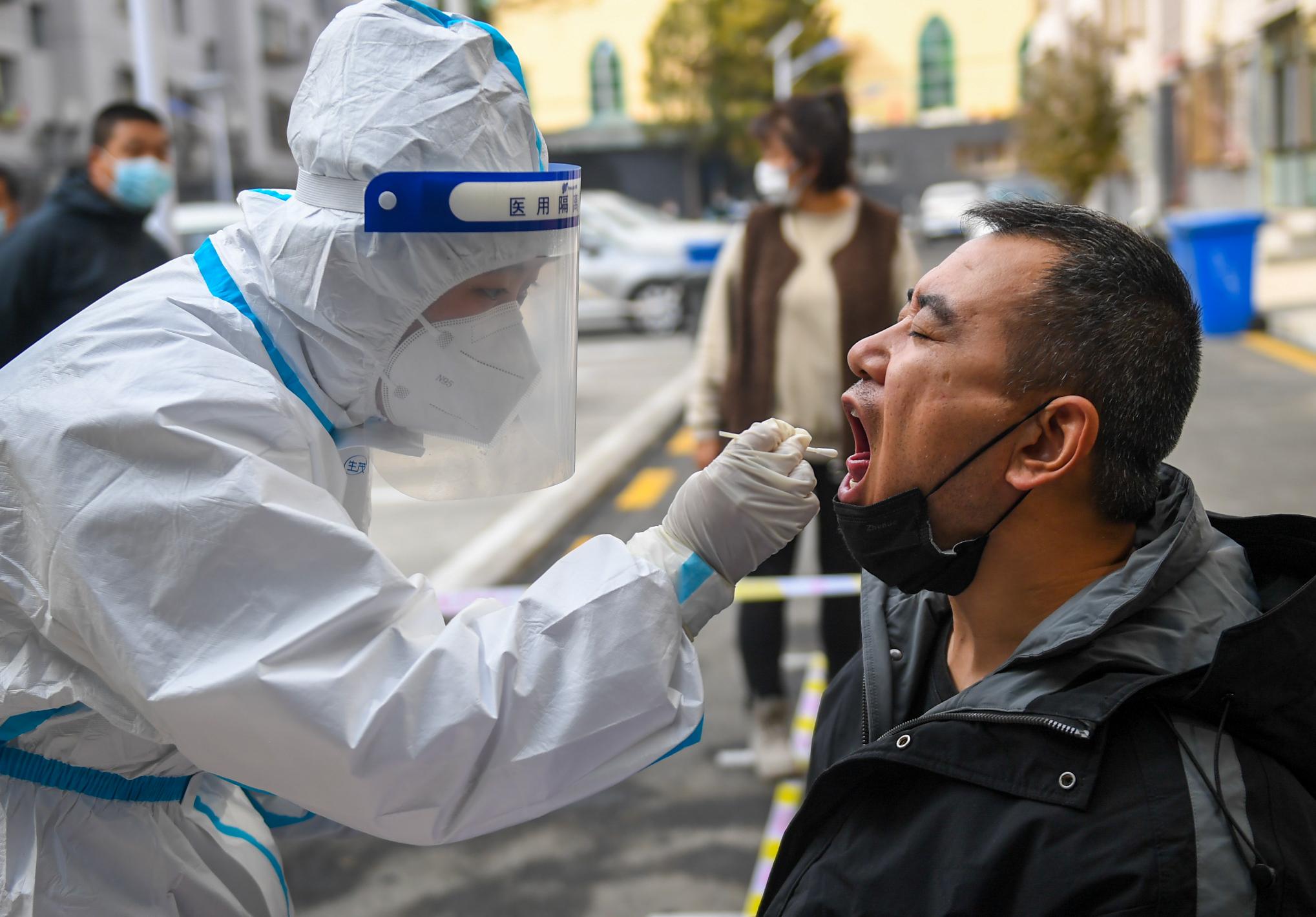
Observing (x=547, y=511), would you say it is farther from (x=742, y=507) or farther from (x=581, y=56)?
(x=581, y=56)

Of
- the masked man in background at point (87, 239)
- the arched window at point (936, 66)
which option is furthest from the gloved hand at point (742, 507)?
the arched window at point (936, 66)

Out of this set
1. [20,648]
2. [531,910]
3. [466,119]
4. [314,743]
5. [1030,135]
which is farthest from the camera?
[1030,135]

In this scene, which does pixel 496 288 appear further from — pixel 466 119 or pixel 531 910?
pixel 531 910

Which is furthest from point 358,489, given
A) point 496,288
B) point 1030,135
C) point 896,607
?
point 1030,135

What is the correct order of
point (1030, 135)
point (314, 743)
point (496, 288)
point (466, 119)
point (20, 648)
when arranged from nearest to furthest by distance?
point (314, 743) < point (20, 648) < point (466, 119) < point (496, 288) < point (1030, 135)

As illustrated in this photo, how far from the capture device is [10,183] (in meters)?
7.84

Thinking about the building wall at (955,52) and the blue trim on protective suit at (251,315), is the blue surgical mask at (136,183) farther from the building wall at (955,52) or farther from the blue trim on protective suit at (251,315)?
the building wall at (955,52)

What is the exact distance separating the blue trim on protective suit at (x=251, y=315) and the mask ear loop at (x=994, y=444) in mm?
908

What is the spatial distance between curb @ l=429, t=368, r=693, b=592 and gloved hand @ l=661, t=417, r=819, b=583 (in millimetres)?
2664

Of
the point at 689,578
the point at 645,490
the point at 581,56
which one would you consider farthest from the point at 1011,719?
the point at 581,56

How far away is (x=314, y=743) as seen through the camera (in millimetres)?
1440

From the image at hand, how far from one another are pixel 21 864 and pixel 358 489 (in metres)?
0.69

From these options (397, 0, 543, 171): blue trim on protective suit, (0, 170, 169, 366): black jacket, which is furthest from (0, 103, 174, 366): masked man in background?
(397, 0, 543, 171): blue trim on protective suit

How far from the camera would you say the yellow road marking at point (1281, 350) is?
36.5 feet
